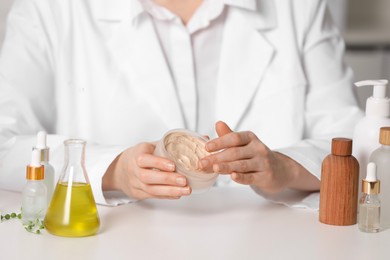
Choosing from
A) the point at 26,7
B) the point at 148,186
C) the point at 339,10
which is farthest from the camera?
the point at 339,10

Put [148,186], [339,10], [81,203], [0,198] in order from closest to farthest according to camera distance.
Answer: [81,203] < [148,186] < [0,198] < [339,10]

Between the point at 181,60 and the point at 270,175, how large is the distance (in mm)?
486

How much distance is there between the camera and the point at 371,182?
1277 mm

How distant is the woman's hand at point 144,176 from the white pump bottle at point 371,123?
343 mm

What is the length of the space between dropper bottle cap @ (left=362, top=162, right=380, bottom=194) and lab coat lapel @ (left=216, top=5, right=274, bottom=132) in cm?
56

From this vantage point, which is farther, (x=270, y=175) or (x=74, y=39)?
(x=74, y=39)

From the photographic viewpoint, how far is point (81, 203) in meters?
1.24

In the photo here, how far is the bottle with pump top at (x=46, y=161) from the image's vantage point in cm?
131

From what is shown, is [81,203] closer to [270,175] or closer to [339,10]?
[270,175]

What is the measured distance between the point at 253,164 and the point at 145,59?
50 centimetres

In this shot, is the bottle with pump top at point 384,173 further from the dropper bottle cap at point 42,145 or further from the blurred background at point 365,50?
the blurred background at point 365,50

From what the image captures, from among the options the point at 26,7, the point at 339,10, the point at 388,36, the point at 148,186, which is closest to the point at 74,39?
the point at 26,7

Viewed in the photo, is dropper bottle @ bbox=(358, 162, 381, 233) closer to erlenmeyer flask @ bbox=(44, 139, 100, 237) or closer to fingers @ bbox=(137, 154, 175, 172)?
fingers @ bbox=(137, 154, 175, 172)

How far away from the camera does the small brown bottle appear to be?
4.37 feet
